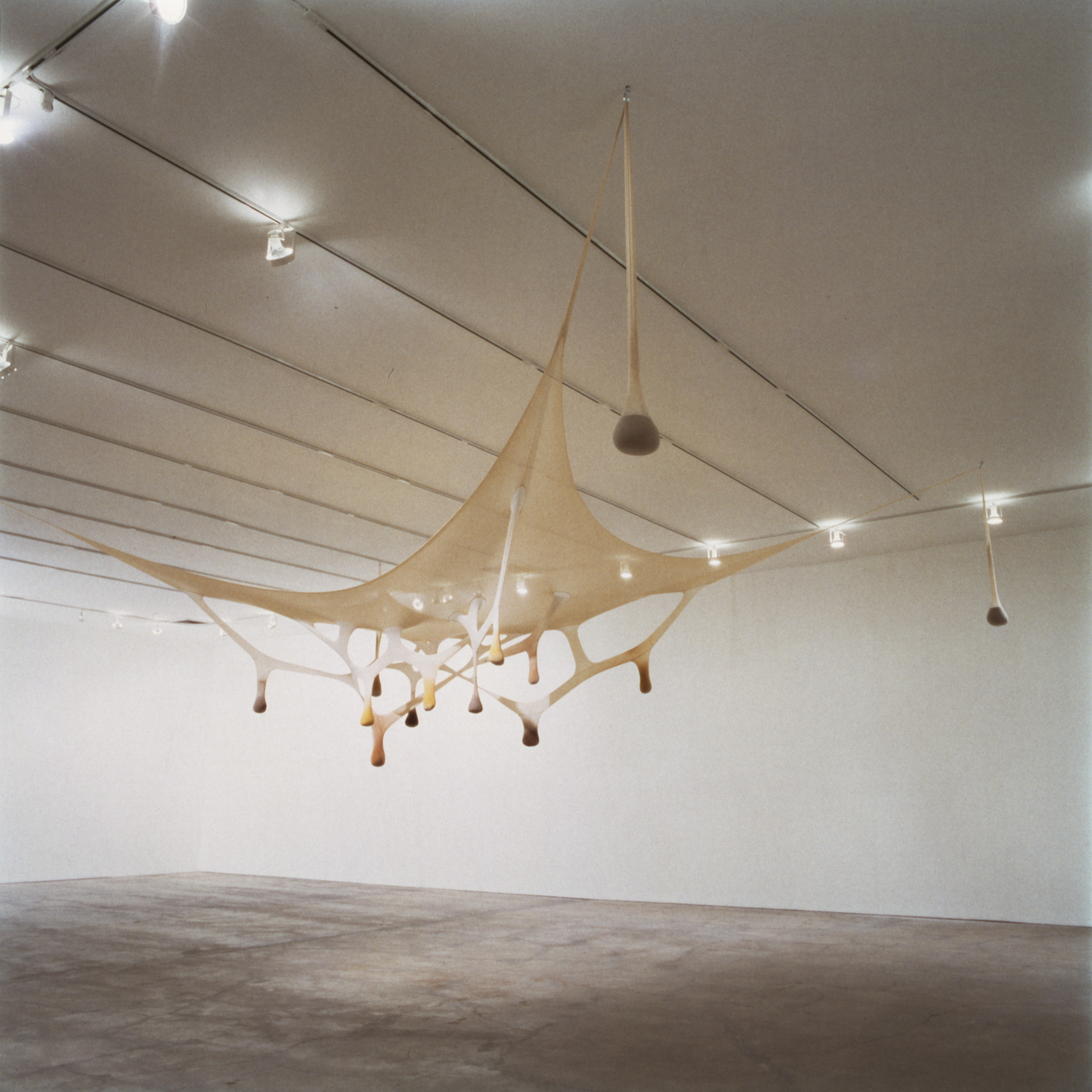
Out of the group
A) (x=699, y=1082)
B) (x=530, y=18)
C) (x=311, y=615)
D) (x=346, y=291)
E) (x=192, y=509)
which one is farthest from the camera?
(x=192, y=509)

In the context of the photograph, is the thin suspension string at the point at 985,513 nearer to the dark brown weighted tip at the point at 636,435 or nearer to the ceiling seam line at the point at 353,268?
the ceiling seam line at the point at 353,268

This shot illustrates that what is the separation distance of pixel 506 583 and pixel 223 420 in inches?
107

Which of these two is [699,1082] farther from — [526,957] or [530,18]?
[530,18]

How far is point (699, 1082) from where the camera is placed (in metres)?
3.34

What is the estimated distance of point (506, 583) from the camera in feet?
14.4

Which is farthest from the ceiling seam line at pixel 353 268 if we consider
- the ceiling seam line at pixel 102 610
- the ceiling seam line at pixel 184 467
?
the ceiling seam line at pixel 102 610

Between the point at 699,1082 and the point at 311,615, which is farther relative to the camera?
the point at 311,615

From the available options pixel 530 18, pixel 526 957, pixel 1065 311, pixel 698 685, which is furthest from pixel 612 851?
pixel 530 18

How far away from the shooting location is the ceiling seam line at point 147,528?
723 centimetres

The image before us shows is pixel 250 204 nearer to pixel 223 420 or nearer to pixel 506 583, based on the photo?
pixel 506 583

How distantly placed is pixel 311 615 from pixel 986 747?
20.9 feet

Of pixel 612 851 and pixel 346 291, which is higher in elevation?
pixel 346 291

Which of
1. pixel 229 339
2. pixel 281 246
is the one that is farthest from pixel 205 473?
pixel 281 246

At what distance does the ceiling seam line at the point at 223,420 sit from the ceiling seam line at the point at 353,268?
0.43 meters
